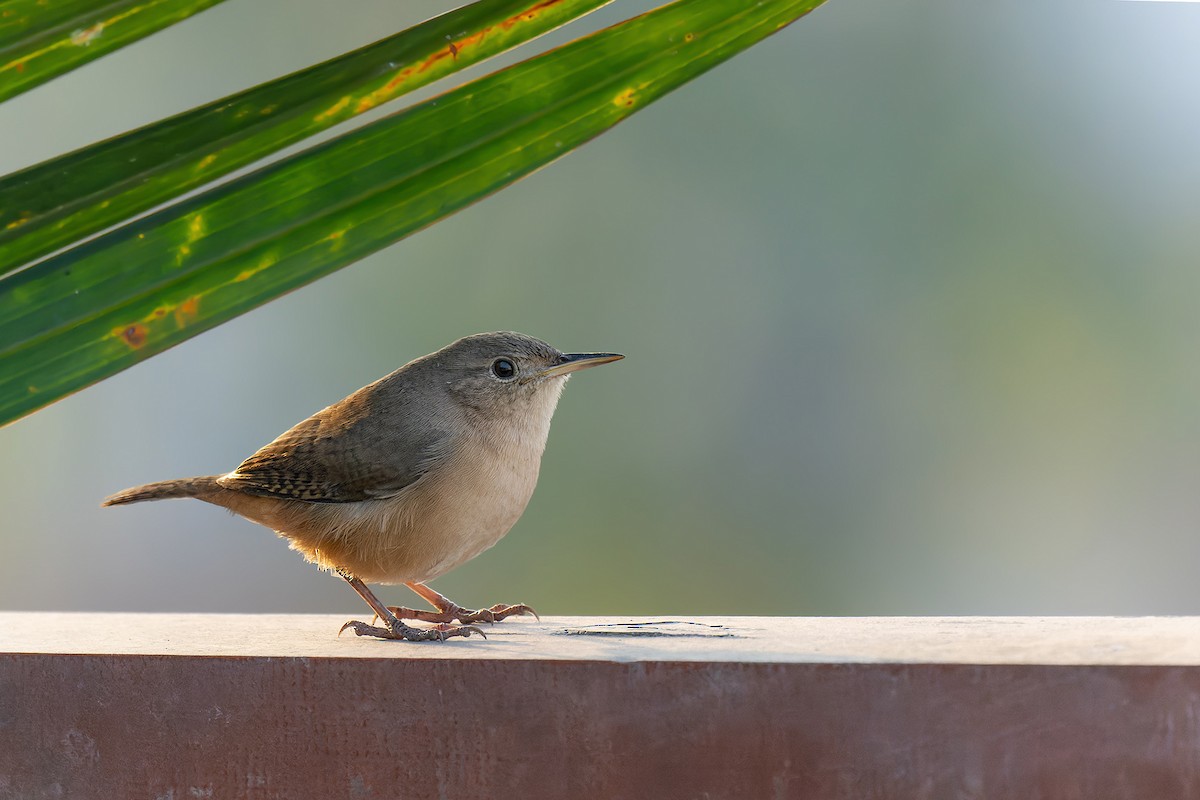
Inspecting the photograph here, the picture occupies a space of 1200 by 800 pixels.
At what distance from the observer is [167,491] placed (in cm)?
282

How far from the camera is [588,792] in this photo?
1703mm

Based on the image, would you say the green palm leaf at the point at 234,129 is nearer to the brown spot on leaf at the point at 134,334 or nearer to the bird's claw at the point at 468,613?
the brown spot on leaf at the point at 134,334

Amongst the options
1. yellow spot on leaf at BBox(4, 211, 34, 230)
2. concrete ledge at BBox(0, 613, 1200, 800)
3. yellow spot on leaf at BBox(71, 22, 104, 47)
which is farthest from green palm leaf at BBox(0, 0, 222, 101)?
concrete ledge at BBox(0, 613, 1200, 800)

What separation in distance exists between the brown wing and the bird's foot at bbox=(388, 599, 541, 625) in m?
0.41

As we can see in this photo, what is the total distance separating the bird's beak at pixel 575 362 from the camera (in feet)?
9.08

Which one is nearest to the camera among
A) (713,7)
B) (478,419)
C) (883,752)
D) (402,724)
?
(713,7)

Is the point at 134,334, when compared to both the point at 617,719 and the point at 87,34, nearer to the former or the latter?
the point at 87,34

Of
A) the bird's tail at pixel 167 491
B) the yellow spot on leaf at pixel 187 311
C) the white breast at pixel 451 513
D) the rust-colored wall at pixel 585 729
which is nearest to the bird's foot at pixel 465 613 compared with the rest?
the white breast at pixel 451 513

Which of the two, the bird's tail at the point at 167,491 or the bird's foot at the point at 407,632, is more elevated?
the bird's tail at the point at 167,491

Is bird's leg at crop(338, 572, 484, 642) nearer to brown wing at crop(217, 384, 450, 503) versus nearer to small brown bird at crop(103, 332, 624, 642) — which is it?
small brown bird at crop(103, 332, 624, 642)

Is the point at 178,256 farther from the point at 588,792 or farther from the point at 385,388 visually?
the point at 385,388

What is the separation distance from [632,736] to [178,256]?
3.20 ft

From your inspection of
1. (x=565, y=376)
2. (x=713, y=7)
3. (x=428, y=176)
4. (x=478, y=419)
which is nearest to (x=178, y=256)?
(x=428, y=176)

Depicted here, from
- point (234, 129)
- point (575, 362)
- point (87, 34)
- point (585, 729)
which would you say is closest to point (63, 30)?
point (87, 34)
